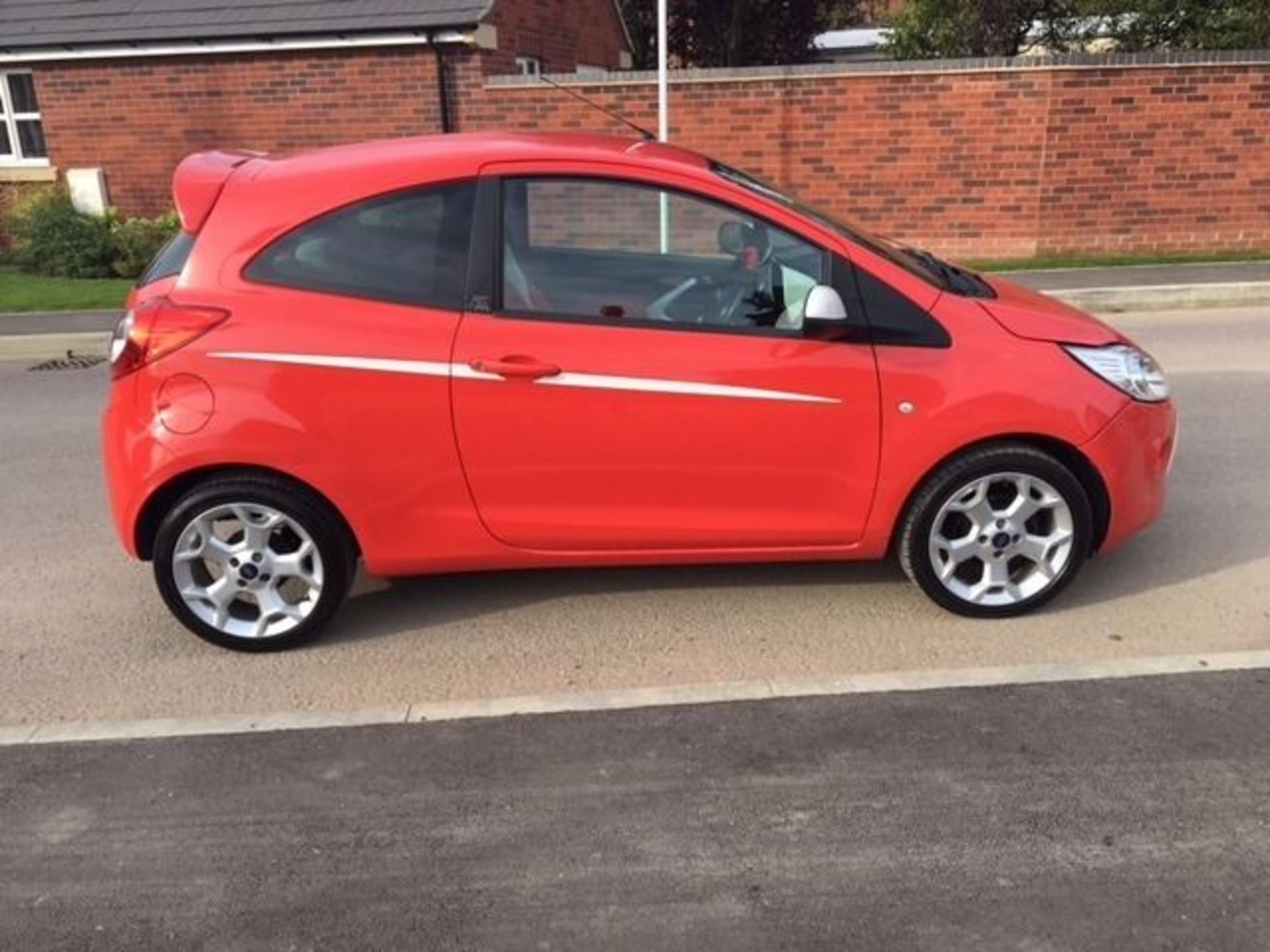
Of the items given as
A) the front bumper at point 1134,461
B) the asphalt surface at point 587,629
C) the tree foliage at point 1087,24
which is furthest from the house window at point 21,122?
the front bumper at point 1134,461

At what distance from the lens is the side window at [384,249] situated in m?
3.72

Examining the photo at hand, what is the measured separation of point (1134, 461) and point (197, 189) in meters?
3.32

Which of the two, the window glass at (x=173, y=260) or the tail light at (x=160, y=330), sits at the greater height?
the window glass at (x=173, y=260)

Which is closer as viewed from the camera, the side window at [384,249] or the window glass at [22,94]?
the side window at [384,249]

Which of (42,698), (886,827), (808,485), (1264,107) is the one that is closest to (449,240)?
(808,485)

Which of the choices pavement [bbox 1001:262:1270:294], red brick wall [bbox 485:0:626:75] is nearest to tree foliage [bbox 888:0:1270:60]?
pavement [bbox 1001:262:1270:294]

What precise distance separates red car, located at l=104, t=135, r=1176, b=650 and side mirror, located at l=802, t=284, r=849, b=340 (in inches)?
0.4

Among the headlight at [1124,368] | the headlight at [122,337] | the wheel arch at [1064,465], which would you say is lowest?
the wheel arch at [1064,465]

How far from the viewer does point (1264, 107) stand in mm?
12484

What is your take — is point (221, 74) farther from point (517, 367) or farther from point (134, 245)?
point (517, 367)

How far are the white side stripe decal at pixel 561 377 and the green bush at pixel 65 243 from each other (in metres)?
10.9

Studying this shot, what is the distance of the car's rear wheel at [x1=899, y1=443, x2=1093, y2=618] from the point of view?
3.84 metres

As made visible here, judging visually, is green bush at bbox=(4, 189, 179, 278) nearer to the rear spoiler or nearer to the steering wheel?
the rear spoiler

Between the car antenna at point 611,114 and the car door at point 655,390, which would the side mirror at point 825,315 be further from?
the car antenna at point 611,114
